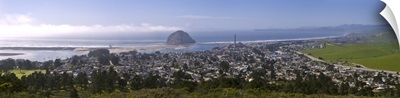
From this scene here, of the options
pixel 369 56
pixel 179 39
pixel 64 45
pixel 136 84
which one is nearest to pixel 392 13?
pixel 136 84

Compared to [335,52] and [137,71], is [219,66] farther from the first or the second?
[335,52]

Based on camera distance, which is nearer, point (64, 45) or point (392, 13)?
point (392, 13)

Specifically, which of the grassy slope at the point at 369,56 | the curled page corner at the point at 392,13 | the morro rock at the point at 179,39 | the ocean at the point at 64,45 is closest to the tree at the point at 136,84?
the curled page corner at the point at 392,13

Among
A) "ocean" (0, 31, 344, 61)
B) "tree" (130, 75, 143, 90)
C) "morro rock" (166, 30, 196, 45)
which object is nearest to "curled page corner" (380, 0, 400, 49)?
"tree" (130, 75, 143, 90)

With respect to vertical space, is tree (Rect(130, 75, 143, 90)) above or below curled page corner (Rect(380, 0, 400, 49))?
below

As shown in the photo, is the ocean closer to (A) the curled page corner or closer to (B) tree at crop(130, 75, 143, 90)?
(B) tree at crop(130, 75, 143, 90)

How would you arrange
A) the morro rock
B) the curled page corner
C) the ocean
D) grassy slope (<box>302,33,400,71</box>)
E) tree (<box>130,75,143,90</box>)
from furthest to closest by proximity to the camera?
the morro rock
the ocean
grassy slope (<box>302,33,400,71</box>)
tree (<box>130,75,143,90</box>)
the curled page corner

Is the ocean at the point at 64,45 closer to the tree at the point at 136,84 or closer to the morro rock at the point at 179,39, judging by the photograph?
the morro rock at the point at 179,39

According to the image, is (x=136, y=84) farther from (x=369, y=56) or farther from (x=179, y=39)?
(x=179, y=39)

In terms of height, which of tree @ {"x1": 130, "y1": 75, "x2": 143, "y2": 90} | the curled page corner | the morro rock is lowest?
tree @ {"x1": 130, "y1": 75, "x2": 143, "y2": 90}
